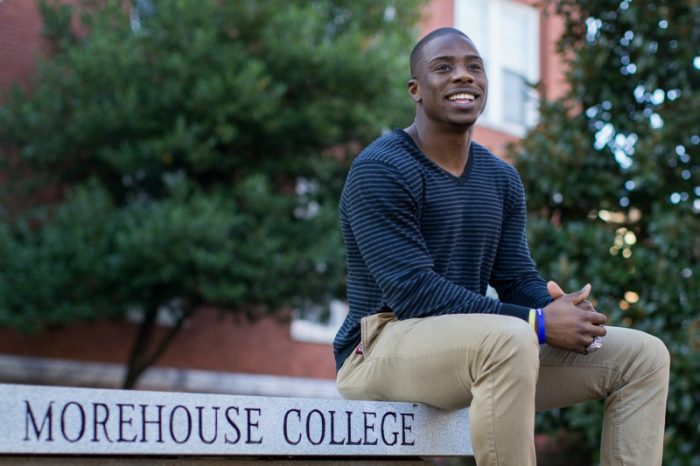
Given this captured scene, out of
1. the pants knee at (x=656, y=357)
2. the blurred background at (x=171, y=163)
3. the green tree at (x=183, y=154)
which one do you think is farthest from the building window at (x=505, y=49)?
the pants knee at (x=656, y=357)

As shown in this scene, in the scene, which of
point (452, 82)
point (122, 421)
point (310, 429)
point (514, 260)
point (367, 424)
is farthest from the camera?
point (514, 260)

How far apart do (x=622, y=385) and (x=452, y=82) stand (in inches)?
44.3

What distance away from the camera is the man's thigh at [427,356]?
302 cm

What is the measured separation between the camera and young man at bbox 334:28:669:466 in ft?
9.80

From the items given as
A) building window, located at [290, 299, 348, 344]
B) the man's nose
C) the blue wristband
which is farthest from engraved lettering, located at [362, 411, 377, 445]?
building window, located at [290, 299, 348, 344]

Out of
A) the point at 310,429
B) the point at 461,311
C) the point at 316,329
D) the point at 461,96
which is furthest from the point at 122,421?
the point at 316,329

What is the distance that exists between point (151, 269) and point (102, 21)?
254 cm

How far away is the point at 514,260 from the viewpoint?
3.72 meters

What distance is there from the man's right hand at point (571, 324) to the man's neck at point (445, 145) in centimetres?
62

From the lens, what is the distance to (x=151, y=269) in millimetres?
9539

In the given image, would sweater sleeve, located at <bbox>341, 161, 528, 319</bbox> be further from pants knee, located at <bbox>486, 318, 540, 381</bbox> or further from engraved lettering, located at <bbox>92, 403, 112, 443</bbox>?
engraved lettering, located at <bbox>92, 403, 112, 443</bbox>

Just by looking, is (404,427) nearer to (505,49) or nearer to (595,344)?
(595,344)

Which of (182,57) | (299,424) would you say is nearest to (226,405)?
(299,424)

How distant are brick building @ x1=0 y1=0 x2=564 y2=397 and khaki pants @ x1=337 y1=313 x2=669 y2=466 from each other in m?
6.40
